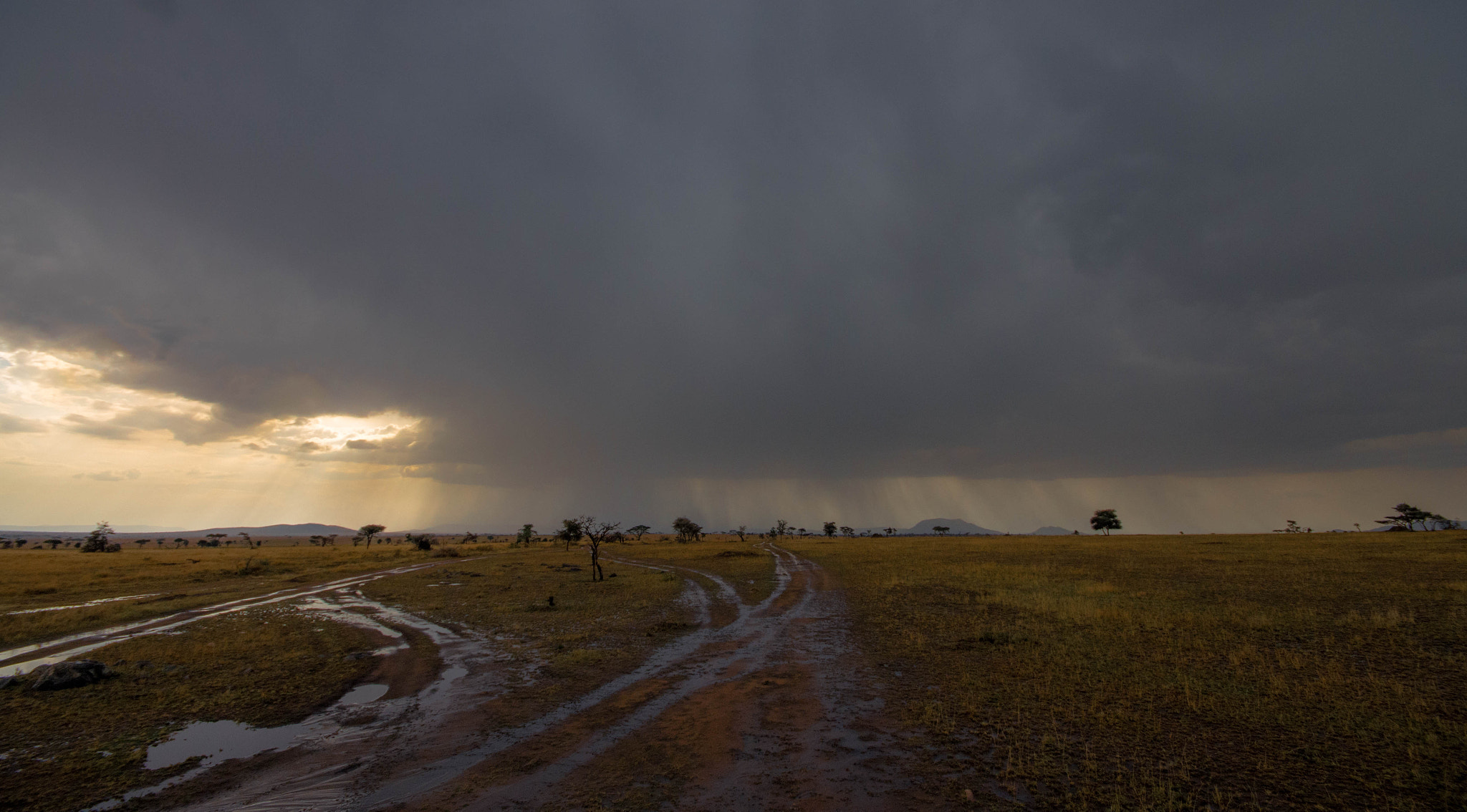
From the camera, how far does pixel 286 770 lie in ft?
33.4

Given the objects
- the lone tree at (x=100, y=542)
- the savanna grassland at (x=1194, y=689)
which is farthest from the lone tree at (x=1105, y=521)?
the lone tree at (x=100, y=542)

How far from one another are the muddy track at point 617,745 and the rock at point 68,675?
23.5 ft

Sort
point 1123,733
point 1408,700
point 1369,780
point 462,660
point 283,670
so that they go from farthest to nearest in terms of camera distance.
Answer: point 462,660 < point 283,670 < point 1408,700 < point 1123,733 < point 1369,780

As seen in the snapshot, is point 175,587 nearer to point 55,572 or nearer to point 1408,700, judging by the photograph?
point 55,572

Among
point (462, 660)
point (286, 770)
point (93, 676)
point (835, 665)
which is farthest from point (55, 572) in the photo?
point (835, 665)

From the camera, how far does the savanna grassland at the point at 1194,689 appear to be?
8930 mm

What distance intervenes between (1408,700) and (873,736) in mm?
11852

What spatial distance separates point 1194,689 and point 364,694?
21849mm

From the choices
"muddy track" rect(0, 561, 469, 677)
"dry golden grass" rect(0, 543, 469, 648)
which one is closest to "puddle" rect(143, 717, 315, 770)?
"muddy track" rect(0, 561, 469, 677)

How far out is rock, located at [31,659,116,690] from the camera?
14633 millimetres

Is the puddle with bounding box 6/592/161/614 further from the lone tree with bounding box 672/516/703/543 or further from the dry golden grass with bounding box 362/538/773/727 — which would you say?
the lone tree with bounding box 672/516/703/543

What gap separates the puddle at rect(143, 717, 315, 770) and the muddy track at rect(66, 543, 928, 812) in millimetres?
481

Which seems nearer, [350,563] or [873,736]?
[873,736]

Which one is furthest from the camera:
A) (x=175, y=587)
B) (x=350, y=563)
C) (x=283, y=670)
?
(x=350, y=563)
